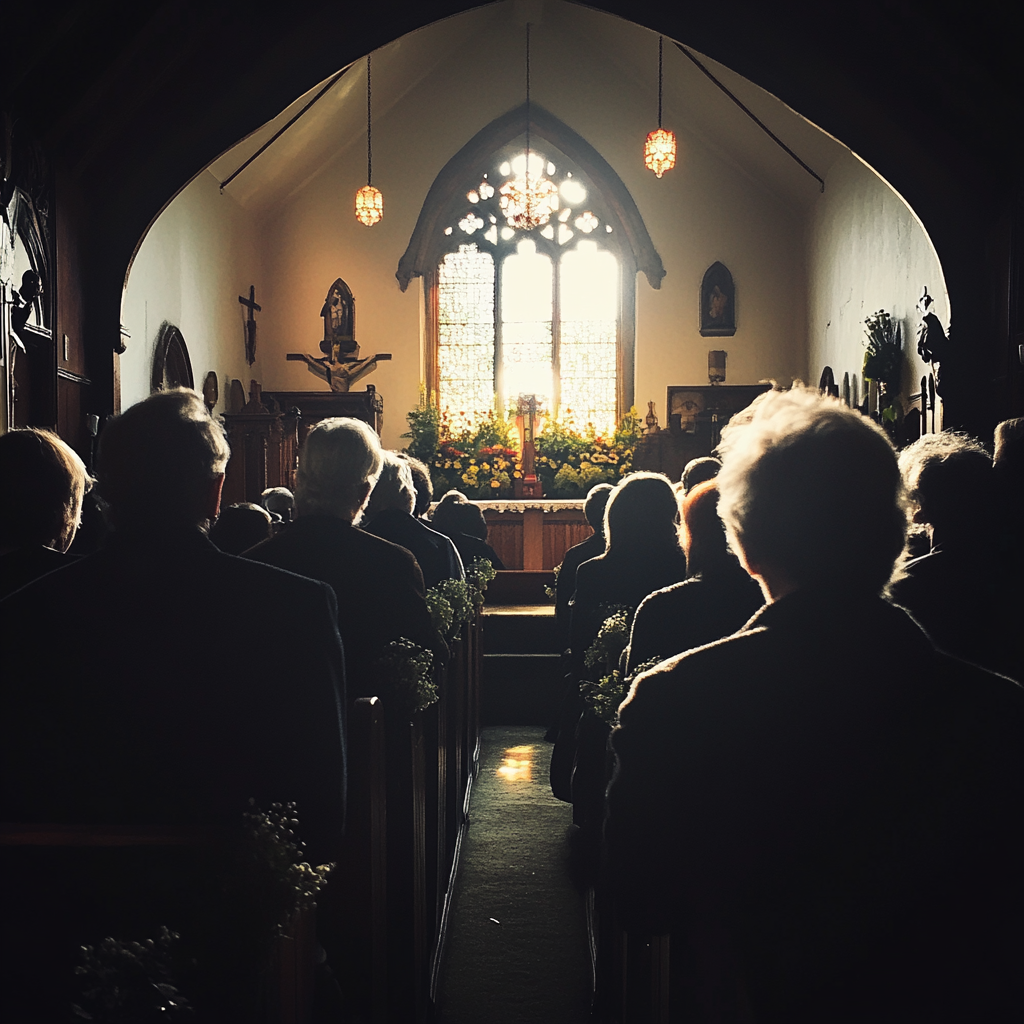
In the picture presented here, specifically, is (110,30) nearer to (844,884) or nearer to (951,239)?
(951,239)

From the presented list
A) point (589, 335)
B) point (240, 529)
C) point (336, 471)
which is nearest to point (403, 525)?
point (240, 529)

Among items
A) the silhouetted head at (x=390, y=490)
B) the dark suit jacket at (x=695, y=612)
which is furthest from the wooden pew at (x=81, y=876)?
the silhouetted head at (x=390, y=490)

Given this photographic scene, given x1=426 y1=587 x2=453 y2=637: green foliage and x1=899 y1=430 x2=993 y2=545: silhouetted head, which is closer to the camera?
x1=899 y1=430 x2=993 y2=545: silhouetted head

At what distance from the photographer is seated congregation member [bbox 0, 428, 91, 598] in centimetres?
199

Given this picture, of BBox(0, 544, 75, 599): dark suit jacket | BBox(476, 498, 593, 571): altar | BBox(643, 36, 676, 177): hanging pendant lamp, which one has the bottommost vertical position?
BBox(476, 498, 593, 571): altar

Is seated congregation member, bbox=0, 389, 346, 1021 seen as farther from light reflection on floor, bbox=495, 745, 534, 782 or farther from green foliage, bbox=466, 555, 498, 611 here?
light reflection on floor, bbox=495, 745, 534, 782

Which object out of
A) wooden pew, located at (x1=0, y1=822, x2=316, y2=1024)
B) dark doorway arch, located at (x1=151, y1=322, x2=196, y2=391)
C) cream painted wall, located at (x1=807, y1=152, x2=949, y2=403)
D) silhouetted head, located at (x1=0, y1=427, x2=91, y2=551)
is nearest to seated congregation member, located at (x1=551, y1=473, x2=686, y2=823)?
silhouetted head, located at (x1=0, y1=427, x2=91, y2=551)

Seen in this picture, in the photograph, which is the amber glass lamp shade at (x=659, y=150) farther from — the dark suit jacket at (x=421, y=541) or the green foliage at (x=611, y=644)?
the green foliage at (x=611, y=644)

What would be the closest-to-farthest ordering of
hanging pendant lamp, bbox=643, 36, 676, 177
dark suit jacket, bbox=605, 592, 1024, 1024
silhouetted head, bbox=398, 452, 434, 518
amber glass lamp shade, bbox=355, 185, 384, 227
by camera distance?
dark suit jacket, bbox=605, 592, 1024, 1024 < silhouetted head, bbox=398, 452, 434, 518 < hanging pendant lamp, bbox=643, 36, 676, 177 < amber glass lamp shade, bbox=355, 185, 384, 227

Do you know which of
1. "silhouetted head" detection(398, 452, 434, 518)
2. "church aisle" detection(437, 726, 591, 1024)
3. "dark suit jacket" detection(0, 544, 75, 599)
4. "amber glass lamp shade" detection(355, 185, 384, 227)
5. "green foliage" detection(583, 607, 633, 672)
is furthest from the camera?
"amber glass lamp shade" detection(355, 185, 384, 227)

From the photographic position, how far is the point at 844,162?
9.52m

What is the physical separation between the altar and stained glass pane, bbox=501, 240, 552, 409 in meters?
3.56

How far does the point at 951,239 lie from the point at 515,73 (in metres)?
7.90

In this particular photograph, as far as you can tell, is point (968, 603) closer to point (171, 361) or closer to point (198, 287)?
point (171, 361)
